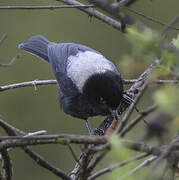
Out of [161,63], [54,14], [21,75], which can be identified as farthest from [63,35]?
[161,63]

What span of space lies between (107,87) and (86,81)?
0.21 meters

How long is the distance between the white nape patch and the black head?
0.18 feet

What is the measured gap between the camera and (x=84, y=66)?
110 inches

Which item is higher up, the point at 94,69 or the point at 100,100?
the point at 94,69

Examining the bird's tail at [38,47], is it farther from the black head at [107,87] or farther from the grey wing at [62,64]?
the black head at [107,87]

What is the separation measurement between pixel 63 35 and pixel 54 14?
310mm

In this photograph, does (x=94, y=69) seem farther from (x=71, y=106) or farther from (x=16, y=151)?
(x=16, y=151)

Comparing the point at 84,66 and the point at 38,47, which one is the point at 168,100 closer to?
the point at 84,66

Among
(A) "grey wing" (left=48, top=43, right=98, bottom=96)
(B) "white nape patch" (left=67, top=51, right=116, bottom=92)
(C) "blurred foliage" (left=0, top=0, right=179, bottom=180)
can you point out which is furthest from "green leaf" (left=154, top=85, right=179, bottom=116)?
(C) "blurred foliage" (left=0, top=0, right=179, bottom=180)

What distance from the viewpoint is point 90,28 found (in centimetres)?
561

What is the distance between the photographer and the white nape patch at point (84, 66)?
8.86 ft

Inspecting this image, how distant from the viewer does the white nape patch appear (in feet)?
8.86

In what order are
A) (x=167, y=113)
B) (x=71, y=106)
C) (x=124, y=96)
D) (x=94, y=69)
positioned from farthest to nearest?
(x=71, y=106), (x=94, y=69), (x=124, y=96), (x=167, y=113)

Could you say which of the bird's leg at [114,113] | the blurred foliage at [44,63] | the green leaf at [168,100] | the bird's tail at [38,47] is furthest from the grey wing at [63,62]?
the green leaf at [168,100]
